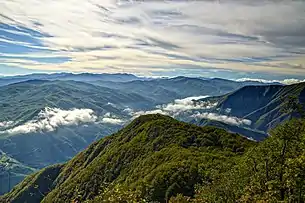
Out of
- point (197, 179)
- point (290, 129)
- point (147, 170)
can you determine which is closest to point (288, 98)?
→ point (290, 129)

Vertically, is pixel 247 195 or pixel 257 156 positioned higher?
pixel 257 156

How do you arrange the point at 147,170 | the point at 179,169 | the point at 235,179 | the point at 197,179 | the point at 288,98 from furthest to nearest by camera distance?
1. the point at 147,170
2. the point at 179,169
3. the point at 197,179
4. the point at 235,179
5. the point at 288,98

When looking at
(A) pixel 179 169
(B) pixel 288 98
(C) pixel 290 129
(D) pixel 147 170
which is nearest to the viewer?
(B) pixel 288 98

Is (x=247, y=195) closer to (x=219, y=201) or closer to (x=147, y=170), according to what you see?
(x=219, y=201)

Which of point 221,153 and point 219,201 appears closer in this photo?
point 219,201

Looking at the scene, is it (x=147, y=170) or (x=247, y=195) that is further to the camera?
(x=147, y=170)

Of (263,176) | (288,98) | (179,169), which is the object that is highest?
(288,98)

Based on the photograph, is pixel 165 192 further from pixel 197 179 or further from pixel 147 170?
pixel 147 170

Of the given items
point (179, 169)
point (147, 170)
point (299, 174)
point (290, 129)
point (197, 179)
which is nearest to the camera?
point (299, 174)

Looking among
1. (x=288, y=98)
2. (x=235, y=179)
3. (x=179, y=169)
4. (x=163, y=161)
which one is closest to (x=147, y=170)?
(x=163, y=161)
